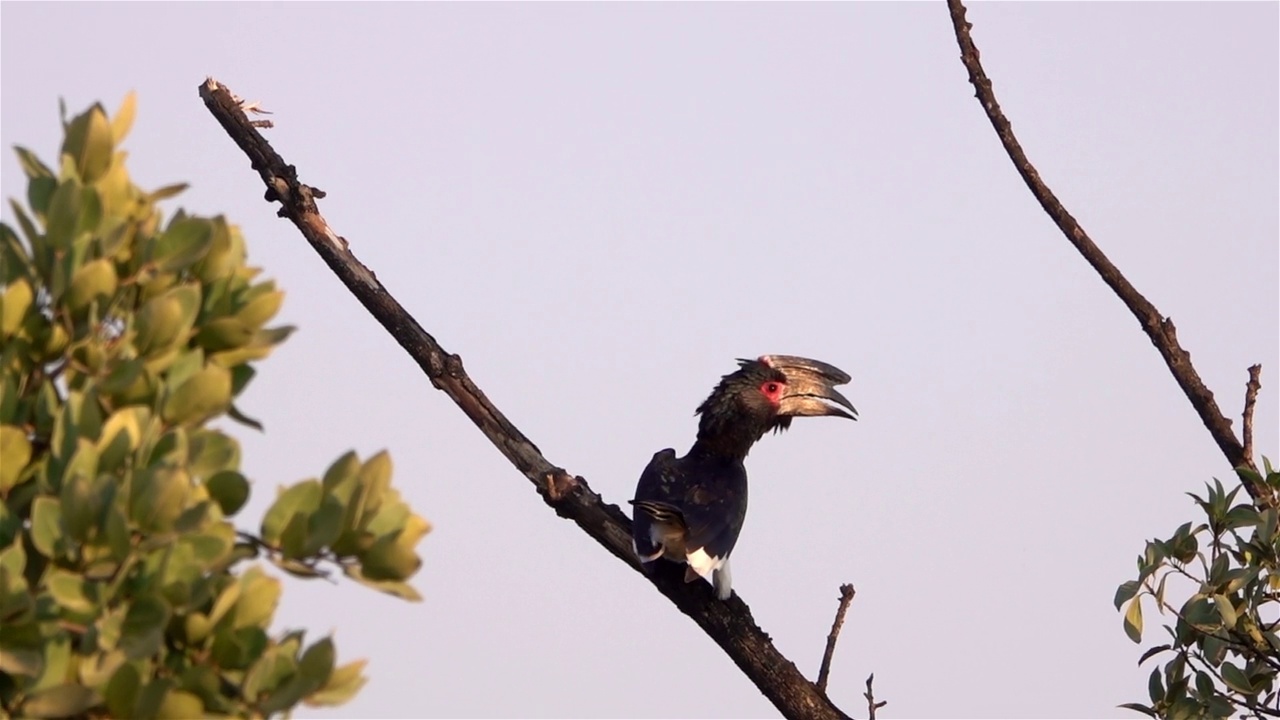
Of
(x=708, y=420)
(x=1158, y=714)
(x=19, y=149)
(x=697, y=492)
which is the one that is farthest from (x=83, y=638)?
(x=708, y=420)

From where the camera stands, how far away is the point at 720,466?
643 cm

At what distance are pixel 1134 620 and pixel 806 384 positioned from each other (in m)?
2.82

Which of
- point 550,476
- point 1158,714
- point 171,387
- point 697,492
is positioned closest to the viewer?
point 171,387

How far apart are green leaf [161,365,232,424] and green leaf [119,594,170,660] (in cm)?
25

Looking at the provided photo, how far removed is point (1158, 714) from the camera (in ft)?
13.8

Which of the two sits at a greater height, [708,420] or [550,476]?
[708,420]

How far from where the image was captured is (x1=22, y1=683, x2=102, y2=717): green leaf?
A: 5.58 ft

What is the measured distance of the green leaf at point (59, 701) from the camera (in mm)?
1700

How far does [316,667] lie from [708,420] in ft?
16.1

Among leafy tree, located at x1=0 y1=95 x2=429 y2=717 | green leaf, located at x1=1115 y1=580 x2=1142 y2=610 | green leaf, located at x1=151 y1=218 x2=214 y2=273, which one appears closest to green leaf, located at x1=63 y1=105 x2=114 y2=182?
leafy tree, located at x1=0 y1=95 x2=429 y2=717

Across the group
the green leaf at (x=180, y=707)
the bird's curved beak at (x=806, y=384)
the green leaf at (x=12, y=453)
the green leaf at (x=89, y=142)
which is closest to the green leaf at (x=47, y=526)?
the green leaf at (x=12, y=453)

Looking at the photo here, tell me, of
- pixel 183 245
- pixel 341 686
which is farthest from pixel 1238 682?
pixel 183 245

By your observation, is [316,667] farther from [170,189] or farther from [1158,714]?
[1158,714]

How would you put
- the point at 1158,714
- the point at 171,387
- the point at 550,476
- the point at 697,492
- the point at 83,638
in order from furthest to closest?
the point at 697,492 < the point at 550,476 < the point at 1158,714 < the point at 171,387 < the point at 83,638
